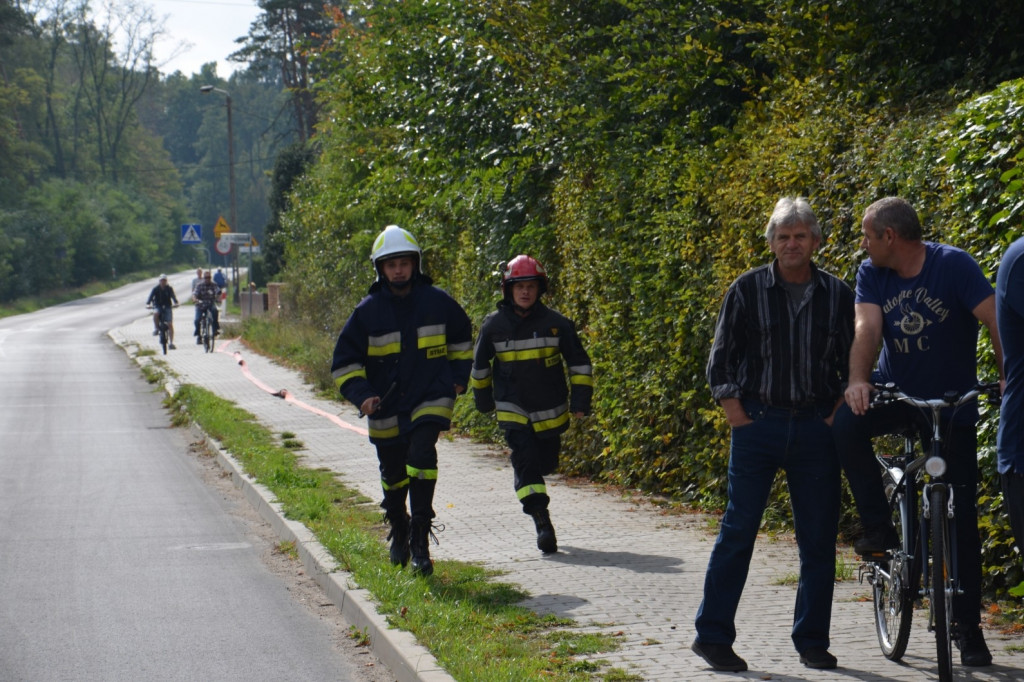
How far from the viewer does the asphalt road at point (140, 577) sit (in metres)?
6.14

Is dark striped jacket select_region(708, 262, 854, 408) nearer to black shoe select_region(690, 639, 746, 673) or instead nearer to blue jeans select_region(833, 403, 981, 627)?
blue jeans select_region(833, 403, 981, 627)

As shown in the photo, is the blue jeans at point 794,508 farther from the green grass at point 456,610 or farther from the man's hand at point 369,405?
the man's hand at point 369,405

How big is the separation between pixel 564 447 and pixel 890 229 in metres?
6.83

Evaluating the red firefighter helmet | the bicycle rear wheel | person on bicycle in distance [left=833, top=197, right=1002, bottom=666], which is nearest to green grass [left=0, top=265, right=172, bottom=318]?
the red firefighter helmet

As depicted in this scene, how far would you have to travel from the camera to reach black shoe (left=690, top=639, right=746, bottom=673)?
519 centimetres

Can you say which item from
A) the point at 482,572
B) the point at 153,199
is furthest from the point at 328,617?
the point at 153,199

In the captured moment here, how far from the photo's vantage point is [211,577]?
26.6ft

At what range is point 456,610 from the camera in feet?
20.7

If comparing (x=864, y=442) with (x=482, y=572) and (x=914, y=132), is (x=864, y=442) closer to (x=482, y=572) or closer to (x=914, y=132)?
(x=914, y=132)

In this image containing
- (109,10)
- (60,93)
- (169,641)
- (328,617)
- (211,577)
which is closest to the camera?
(169,641)

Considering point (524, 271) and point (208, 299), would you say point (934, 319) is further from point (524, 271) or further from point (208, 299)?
point (208, 299)

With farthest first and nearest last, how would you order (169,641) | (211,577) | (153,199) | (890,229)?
Answer: 1. (153,199)
2. (211,577)
3. (169,641)
4. (890,229)

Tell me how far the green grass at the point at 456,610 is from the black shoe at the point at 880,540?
1.12 m

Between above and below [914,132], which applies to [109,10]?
above
